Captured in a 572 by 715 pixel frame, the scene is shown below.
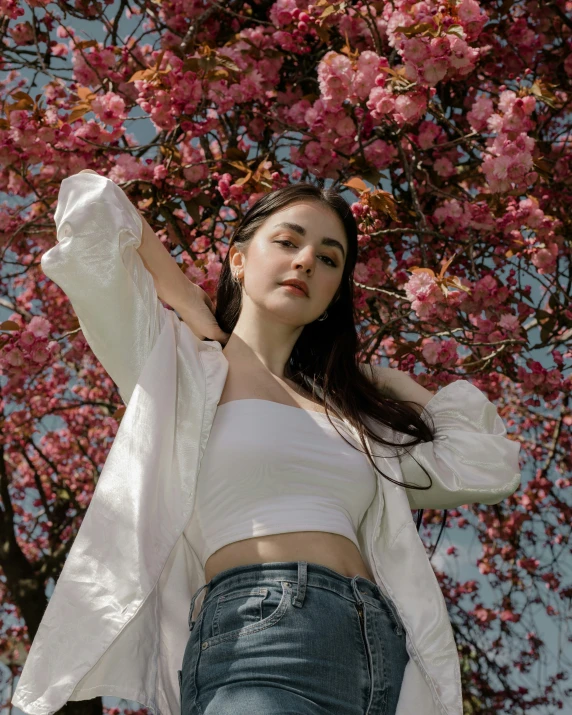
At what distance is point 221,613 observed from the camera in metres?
1.47

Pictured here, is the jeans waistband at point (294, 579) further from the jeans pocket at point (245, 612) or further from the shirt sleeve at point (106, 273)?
the shirt sleeve at point (106, 273)

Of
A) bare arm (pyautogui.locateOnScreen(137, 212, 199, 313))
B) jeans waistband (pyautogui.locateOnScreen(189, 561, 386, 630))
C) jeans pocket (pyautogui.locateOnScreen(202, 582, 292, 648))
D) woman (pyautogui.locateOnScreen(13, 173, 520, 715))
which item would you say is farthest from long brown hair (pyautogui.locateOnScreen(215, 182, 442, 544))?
jeans pocket (pyautogui.locateOnScreen(202, 582, 292, 648))

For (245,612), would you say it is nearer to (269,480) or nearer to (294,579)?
(294,579)

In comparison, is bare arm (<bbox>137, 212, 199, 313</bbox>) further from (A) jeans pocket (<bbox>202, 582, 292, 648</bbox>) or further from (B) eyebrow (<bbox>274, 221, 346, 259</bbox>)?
(A) jeans pocket (<bbox>202, 582, 292, 648</bbox>)

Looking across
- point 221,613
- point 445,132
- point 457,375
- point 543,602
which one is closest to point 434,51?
point 445,132

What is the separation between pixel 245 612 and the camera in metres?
1.44

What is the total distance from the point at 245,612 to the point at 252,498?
0.77 feet

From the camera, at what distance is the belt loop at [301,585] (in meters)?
1.44

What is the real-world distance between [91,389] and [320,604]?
459 cm

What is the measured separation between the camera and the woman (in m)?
1.43

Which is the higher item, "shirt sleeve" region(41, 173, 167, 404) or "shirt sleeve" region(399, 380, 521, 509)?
"shirt sleeve" region(41, 173, 167, 404)

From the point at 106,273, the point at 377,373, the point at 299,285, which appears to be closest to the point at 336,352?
the point at 377,373

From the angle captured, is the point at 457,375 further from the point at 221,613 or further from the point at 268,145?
the point at 221,613

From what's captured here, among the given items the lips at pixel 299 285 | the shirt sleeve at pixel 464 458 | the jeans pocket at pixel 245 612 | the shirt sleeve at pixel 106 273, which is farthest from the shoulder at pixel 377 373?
the jeans pocket at pixel 245 612
